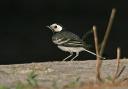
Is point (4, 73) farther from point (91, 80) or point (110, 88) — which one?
point (110, 88)

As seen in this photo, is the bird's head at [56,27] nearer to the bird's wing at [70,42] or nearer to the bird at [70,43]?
the bird at [70,43]

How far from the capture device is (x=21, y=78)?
6117mm

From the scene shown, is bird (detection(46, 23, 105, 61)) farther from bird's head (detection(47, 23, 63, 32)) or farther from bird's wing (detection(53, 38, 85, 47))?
bird's head (detection(47, 23, 63, 32))

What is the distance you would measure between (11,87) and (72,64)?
2489mm

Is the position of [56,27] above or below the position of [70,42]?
above

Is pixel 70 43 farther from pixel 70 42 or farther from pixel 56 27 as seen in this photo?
pixel 56 27

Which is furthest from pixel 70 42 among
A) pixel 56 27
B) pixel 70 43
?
pixel 56 27

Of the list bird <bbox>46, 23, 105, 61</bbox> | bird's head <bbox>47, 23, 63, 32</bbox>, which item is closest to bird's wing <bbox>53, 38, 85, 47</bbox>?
bird <bbox>46, 23, 105, 61</bbox>

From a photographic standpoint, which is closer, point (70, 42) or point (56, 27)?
point (70, 42)

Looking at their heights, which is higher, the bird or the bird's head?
→ the bird's head

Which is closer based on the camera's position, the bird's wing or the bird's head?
the bird's wing

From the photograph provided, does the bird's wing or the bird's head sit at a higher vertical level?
the bird's head


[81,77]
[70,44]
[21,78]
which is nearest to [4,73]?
[21,78]

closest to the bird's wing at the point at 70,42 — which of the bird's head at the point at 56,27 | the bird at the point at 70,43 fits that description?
the bird at the point at 70,43
